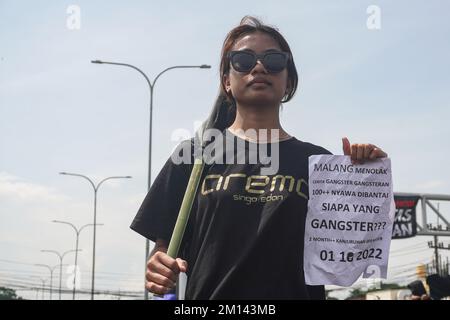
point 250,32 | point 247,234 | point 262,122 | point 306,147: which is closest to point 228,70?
point 250,32

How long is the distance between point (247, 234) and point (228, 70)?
3.16 ft

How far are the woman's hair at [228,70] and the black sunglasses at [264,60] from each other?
0.13 m

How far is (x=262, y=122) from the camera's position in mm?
3256

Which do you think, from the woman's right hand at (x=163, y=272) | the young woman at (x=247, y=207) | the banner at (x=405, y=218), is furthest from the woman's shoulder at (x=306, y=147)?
the banner at (x=405, y=218)

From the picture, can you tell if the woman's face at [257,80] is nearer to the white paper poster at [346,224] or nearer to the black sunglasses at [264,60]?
the black sunglasses at [264,60]

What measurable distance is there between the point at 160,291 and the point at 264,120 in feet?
3.22

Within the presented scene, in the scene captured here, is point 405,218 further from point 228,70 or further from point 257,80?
point 257,80

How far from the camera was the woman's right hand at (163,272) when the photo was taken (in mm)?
2809

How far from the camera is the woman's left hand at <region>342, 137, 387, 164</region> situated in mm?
3061

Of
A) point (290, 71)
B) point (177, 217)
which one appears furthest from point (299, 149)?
point (177, 217)

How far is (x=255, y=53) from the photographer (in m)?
3.23
